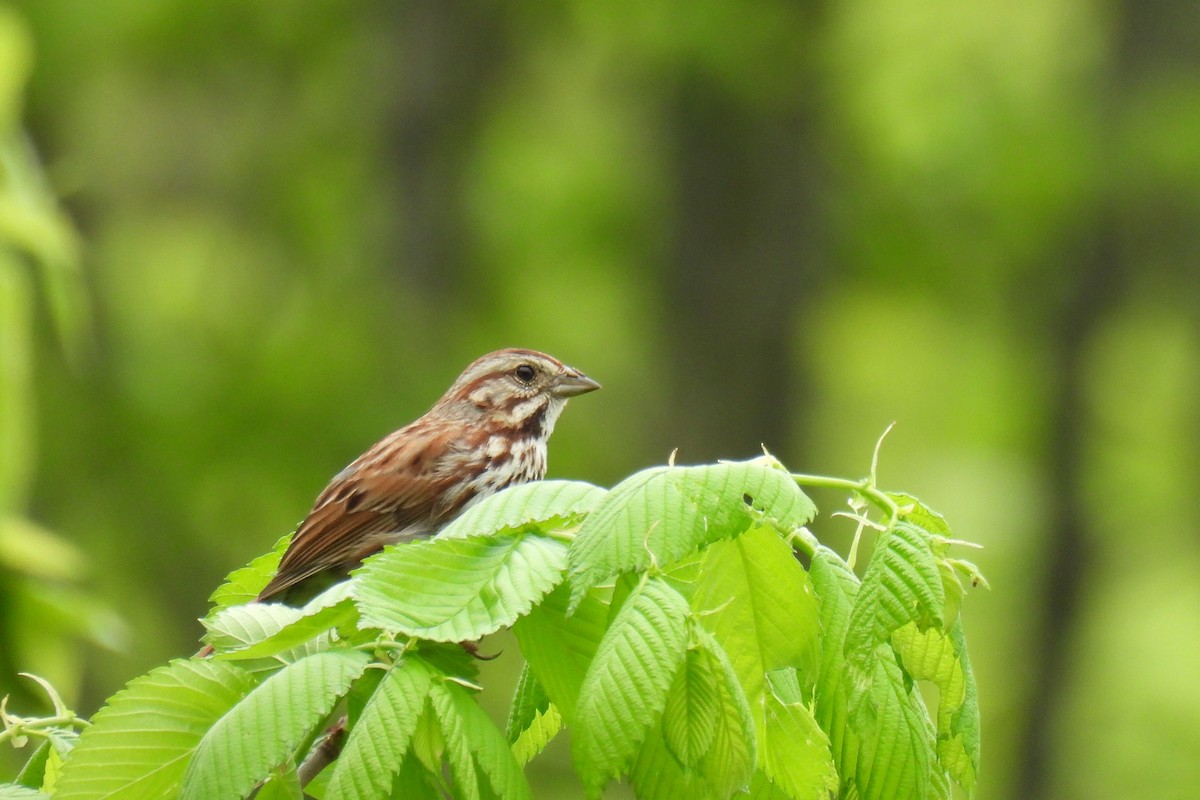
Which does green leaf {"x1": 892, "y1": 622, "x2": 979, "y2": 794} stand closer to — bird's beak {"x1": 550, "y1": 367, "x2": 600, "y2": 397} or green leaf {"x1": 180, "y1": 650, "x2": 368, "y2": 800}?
green leaf {"x1": 180, "y1": 650, "x2": 368, "y2": 800}

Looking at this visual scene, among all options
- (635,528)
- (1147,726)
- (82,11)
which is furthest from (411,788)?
(1147,726)

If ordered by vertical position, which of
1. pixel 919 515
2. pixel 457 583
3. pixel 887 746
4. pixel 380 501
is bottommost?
pixel 380 501

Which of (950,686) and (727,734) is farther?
(950,686)

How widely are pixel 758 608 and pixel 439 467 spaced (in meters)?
2.75

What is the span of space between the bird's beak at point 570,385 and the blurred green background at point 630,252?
371 inches

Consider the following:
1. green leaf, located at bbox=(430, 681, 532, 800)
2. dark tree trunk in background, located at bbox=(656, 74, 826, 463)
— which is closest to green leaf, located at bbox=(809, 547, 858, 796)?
green leaf, located at bbox=(430, 681, 532, 800)

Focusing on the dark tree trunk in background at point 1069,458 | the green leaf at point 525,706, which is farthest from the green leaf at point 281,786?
the dark tree trunk in background at point 1069,458

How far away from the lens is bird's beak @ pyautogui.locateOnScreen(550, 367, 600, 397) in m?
5.78

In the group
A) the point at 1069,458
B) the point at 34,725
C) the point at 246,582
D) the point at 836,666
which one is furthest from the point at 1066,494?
the point at 34,725

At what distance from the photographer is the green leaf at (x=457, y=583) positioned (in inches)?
91.7

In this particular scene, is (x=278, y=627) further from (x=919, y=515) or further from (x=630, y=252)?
(x=630, y=252)

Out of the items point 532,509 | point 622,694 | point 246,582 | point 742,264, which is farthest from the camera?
point 742,264

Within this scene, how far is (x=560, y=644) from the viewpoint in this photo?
98.6 inches

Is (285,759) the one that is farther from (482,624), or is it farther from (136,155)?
(136,155)
